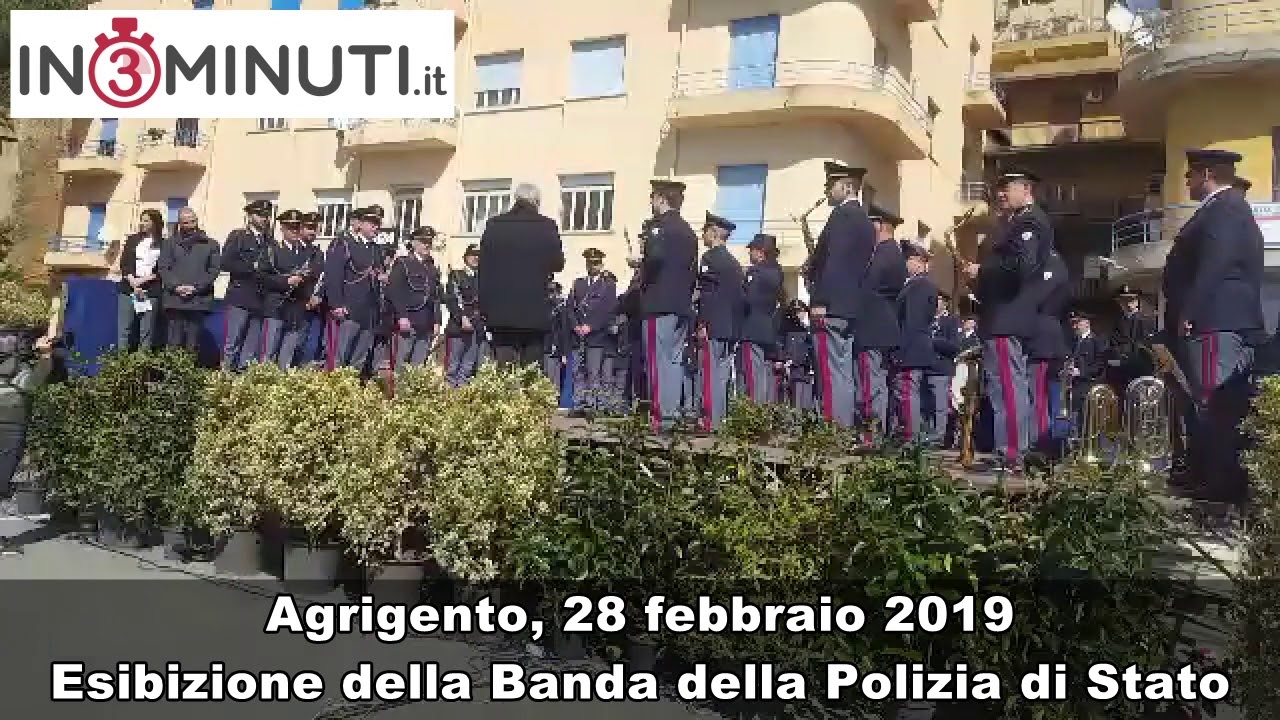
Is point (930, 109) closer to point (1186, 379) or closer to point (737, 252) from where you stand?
point (737, 252)

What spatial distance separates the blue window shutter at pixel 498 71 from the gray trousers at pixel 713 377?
633 inches

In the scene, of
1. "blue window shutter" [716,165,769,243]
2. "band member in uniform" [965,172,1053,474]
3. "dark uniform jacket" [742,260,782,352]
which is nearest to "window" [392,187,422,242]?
"blue window shutter" [716,165,769,243]

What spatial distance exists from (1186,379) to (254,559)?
6.03m

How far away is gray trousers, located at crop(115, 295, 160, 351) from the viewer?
10188 mm

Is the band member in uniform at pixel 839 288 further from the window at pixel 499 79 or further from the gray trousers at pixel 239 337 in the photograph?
the window at pixel 499 79

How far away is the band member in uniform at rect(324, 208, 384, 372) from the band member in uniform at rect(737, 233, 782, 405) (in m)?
3.84

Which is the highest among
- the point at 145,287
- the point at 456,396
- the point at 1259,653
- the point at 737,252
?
the point at 737,252

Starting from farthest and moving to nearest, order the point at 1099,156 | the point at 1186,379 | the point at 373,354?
the point at 1099,156 < the point at 373,354 < the point at 1186,379

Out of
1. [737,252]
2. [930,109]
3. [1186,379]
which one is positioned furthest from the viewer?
[930,109]

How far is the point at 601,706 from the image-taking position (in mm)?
4508

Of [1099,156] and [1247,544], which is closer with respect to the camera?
[1247,544]

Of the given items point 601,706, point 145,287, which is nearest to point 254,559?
point 601,706

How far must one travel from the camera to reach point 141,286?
10141 mm

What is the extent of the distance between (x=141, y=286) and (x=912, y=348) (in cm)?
731
